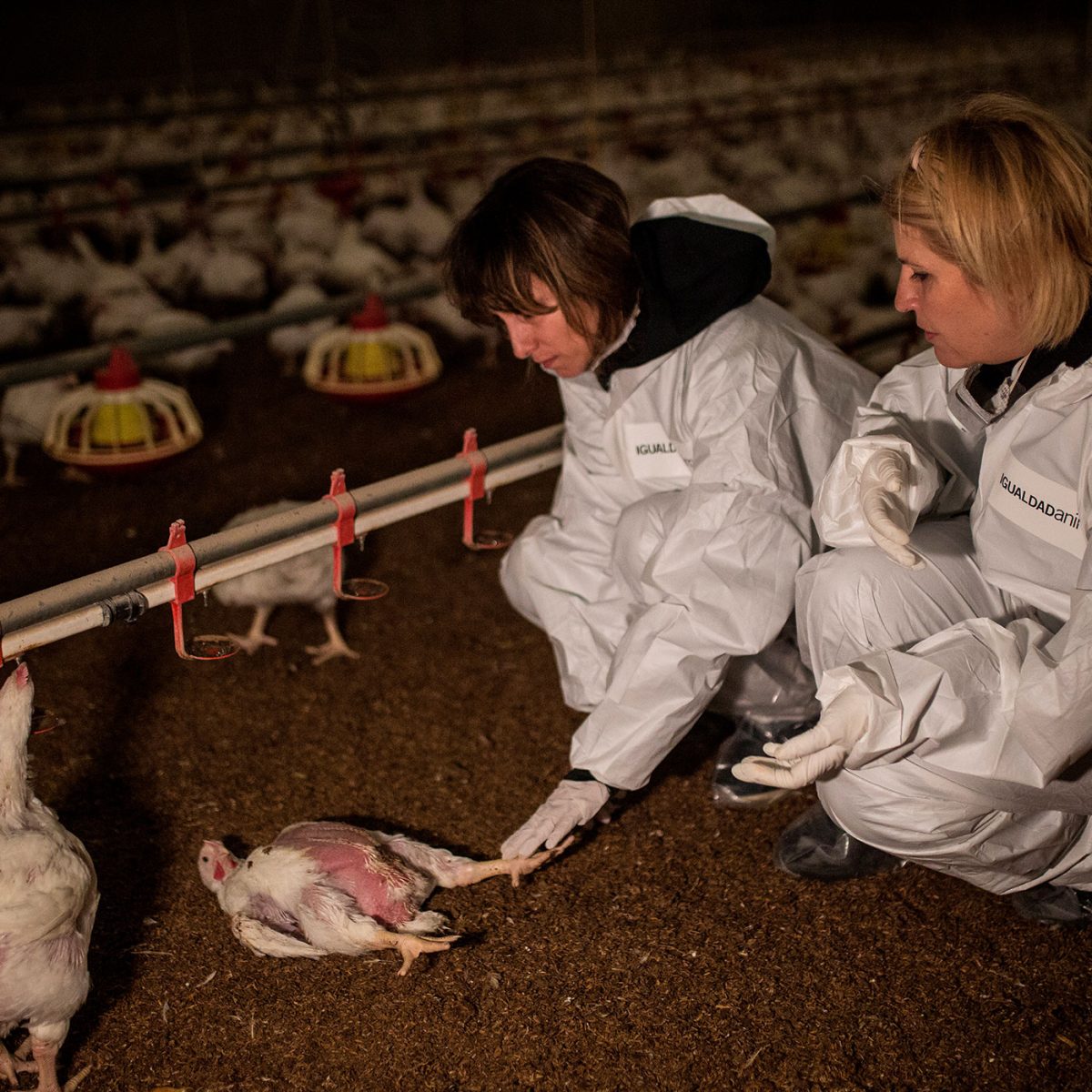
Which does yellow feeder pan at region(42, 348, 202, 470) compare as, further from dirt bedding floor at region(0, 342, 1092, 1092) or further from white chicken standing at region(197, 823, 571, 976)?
white chicken standing at region(197, 823, 571, 976)

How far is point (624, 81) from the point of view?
10.6 m

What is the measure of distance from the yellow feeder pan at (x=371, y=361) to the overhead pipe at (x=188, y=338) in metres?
0.07

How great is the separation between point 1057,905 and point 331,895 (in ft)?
3.57

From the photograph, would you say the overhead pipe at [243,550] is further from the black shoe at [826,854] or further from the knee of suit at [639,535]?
the black shoe at [826,854]

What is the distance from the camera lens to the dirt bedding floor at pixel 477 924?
157cm

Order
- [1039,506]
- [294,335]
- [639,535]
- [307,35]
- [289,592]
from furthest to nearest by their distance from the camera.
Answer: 1. [307,35]
2. [294,335]
3. [289,592]
4. [639,535]
5. [1039,506]

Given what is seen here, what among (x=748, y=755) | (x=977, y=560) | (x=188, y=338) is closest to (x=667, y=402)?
(x=977, y=560)

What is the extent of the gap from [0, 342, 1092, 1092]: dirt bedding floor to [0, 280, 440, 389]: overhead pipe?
513 millimetres

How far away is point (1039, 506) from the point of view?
1.54 meters

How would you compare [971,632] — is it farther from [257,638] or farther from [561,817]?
[257,638]

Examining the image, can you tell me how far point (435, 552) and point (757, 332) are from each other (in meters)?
1.45

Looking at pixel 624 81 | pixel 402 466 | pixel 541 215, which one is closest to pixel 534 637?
pixel 402 466

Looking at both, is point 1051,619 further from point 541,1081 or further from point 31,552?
point 31,552

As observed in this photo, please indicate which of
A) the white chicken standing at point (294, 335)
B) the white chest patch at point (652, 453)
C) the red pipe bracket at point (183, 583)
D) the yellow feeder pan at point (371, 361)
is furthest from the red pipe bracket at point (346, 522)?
the white chicken standing at point (294, 335)
